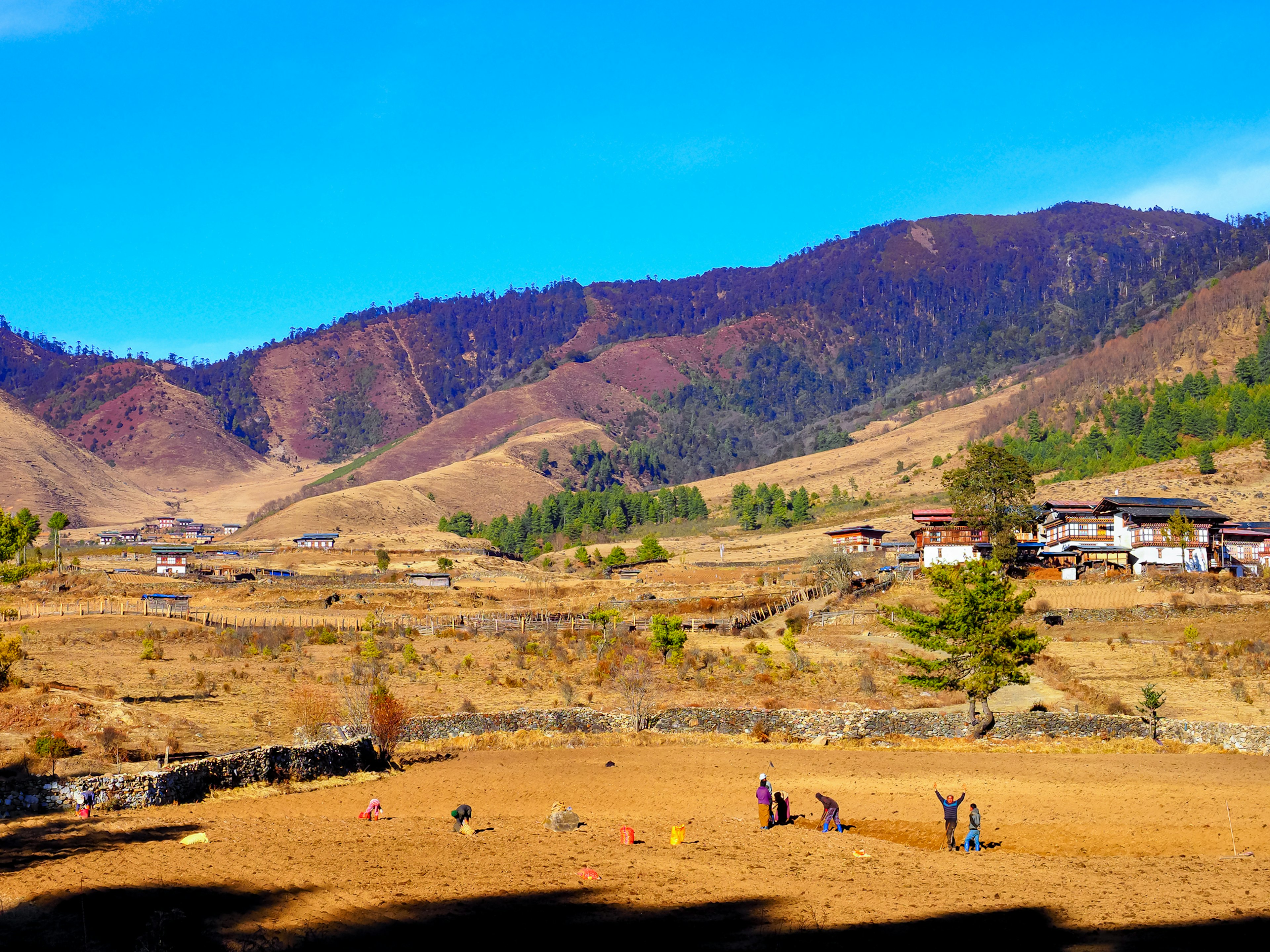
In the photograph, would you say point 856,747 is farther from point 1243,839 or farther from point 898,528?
point 898,528

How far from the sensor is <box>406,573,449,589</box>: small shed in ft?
283

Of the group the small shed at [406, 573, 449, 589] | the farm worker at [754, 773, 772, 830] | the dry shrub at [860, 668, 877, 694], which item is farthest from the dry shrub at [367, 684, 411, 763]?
the small shed at [406, 573, 449, 589]

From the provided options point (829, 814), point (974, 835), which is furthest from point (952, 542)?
point (974, 835)

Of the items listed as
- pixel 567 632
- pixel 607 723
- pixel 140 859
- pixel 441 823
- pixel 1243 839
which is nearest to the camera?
pixel 140 859

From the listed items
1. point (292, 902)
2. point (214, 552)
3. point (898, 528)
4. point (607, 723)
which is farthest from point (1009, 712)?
point (214, 552)

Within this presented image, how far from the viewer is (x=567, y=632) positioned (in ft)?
187

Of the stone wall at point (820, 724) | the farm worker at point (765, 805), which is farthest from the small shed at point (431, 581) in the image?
the farm worker at point (765, 805)

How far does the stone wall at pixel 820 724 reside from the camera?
32.6 meters

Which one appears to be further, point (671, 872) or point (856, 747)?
point (856, 747)

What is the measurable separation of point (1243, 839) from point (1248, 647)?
2960 centimetres

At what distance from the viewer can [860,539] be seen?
308 feet

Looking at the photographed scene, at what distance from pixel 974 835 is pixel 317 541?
375 feet

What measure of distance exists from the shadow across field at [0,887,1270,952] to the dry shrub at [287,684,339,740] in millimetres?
14468

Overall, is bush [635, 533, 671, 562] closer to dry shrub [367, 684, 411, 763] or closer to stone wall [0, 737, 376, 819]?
dry shrub [367, 684, 411, 763]
